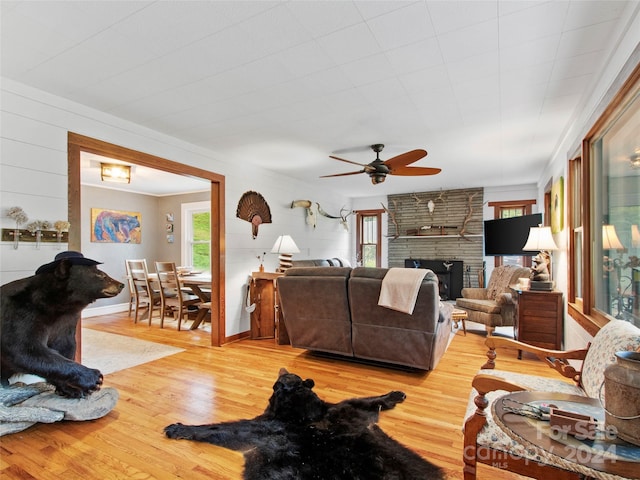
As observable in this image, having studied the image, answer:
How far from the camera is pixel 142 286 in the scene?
6.04 m

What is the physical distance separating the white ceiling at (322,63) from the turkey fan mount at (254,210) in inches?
46.2

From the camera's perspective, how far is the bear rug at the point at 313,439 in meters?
1.84

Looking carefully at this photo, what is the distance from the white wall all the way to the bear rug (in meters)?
1.96

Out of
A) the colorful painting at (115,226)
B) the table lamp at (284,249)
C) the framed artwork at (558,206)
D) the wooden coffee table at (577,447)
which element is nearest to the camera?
the wooden coffee table at (577,447)

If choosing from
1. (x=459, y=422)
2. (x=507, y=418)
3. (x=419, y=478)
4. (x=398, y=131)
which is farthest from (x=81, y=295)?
(x=398, y=131)

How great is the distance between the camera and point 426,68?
2.47 m

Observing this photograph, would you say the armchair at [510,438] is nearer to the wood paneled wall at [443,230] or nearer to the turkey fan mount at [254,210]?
the turkey fan mount at [254,210]

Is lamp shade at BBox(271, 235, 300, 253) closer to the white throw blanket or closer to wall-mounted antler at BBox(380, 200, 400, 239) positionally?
the white throw blanket

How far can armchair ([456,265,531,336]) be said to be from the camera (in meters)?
4.57

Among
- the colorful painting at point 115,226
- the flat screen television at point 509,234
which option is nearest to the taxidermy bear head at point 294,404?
the flat screen television at point 509,234

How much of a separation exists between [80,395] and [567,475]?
2.91 m

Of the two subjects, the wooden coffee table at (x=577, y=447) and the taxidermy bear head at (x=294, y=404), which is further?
the taxidermy bear head at (x=294, y=404)

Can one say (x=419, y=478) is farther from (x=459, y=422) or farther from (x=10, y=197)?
(x=10, y=197)

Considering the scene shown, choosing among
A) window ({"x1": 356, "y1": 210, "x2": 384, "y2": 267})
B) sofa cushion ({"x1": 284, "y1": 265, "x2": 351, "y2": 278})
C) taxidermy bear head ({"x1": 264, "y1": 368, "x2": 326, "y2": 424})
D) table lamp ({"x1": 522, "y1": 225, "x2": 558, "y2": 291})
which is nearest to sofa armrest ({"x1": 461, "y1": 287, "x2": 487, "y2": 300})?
table lamp ({"x1": 522, "y1": 225, "x2": 558, "y2": 291})
